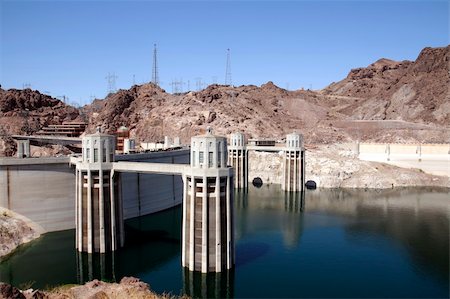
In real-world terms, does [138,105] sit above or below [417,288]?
above

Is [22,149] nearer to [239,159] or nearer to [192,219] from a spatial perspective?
[192,219]

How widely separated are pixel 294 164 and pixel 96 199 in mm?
47642

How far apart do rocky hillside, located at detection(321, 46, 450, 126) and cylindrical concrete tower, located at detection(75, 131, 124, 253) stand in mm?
105628

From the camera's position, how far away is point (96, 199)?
41469 millimetres

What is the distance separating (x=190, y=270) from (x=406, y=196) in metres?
55.1

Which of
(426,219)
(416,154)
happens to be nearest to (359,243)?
(426,219)

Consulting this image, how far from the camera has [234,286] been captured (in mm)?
34906

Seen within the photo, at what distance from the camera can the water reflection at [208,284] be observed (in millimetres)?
33750

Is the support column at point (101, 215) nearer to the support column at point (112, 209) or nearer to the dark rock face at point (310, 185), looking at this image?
the support column at point (112, 209)

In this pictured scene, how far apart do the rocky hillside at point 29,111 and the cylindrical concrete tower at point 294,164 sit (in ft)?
234

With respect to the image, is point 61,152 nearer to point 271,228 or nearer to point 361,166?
point 271,228

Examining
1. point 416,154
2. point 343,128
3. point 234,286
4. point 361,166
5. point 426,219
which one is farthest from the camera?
point 343,128

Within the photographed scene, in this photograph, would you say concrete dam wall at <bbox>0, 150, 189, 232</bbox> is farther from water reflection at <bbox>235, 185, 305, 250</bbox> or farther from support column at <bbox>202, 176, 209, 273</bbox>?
A: water reflection at <bbox>235, 185, 305, 250</bbox>

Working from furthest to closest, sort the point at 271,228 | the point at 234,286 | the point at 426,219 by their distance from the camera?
1. the point at 426,219
2. the point at 271,228
3. the point at 234,286
